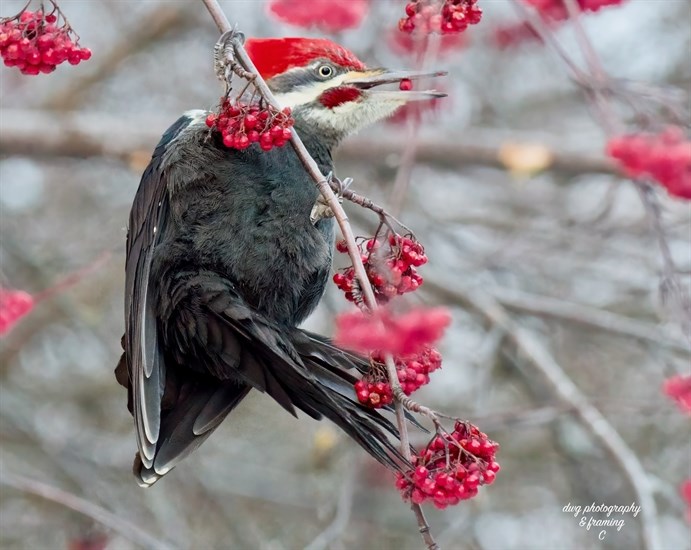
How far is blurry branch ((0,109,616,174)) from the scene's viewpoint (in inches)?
185

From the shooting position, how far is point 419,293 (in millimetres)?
4148

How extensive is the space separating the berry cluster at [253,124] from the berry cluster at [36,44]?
0.40m

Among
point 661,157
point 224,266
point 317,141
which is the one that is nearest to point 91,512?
point 224,266

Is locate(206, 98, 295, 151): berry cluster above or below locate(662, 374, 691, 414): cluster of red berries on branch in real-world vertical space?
above

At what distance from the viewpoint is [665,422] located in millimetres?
5246

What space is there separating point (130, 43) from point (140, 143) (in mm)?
1220

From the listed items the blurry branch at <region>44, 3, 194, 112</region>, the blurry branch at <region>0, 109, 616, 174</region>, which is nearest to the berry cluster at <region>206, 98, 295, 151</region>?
the blurry branch at <region>0, 109, 616, 174</region>

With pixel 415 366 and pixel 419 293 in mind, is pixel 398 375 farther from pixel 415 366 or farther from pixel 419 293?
pixel 419 293

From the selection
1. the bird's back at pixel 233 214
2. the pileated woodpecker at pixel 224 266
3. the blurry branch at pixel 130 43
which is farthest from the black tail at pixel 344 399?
the blurry branch at pixel 130 43

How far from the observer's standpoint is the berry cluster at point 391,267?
2.35 m

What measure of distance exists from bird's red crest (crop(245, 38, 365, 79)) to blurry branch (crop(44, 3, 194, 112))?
8.44 ft

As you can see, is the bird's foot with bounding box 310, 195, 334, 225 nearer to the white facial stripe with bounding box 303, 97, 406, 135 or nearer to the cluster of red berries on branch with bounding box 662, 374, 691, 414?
the white facial stripe with bounding box 303, 97, 406, 135

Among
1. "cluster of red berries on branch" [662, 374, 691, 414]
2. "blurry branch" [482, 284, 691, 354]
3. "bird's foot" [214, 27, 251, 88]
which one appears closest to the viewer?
"bird's foot" [214, 27, 251, 88]

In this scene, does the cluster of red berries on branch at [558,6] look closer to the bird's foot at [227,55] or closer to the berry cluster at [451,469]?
the bird's foot at [227,55]
